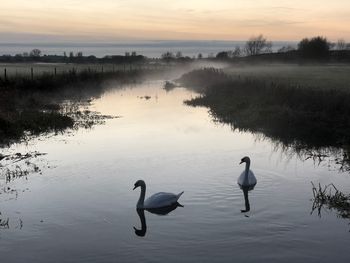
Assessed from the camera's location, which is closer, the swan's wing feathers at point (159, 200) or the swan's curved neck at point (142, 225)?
the swan's curved neck at point (142, 225)

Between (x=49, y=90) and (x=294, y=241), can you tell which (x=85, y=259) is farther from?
(x=49, y=90)

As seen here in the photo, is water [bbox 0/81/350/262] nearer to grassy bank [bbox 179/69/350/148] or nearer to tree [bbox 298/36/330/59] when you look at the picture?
grassy bank [bbox 179/69/350/148]

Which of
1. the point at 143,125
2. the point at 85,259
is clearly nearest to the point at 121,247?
the point at 85,259

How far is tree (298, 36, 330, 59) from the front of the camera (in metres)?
114

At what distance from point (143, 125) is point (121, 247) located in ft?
54.5

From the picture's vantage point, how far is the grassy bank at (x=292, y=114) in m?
21.2

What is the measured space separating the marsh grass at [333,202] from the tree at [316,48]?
10681cm

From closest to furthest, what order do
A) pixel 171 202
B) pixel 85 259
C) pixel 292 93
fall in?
pixel 85 259 < pixel 171 202 < pixel 292 93

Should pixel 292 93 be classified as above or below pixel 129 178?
above

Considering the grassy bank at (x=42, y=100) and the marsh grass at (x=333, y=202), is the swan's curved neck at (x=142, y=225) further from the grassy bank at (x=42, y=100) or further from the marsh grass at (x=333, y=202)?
the grassy bank at (x=42, y=100)

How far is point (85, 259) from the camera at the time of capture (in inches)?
350

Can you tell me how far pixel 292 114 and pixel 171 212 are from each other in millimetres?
15065

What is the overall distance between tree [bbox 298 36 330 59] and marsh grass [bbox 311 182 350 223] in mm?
106812

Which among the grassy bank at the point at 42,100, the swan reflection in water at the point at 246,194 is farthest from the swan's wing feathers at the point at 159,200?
the grassy bank at the point at 42,100
